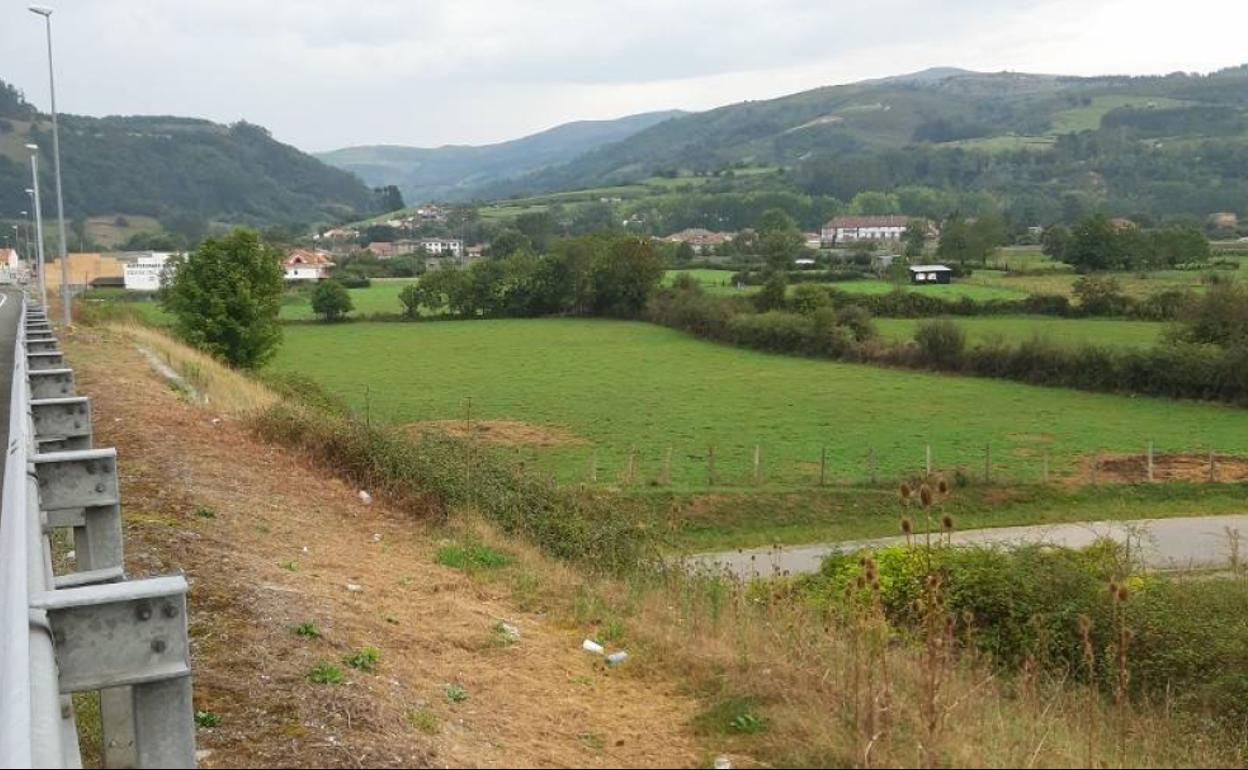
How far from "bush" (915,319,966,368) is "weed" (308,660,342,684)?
53.6 meters

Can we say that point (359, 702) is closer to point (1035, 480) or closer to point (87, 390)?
point (87, 390)

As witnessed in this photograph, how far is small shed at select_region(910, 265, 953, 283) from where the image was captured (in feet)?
317

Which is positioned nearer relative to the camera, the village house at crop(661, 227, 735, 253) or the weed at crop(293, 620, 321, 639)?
the weed at crop(293, 620, 321, 639)

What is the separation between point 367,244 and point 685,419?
15602 centimetres

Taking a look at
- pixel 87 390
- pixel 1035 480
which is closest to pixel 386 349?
pixel 1035 480

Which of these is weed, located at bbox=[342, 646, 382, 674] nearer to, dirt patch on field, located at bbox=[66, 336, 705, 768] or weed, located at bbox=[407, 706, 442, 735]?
dirt patch on field, located at bbox=[66, 336, 705, 768]

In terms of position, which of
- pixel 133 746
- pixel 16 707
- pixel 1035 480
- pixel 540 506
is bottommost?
pixel 1035 480

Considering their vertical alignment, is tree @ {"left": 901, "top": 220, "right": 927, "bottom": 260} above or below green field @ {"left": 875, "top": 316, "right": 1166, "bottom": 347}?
above

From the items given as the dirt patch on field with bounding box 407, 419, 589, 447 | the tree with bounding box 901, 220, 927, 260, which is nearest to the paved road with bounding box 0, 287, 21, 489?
the dirt patch on field with bounding box 407, 419, 589, 447

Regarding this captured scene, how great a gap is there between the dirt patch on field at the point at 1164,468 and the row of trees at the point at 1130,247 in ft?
198

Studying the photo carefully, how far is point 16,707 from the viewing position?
9.30 feet

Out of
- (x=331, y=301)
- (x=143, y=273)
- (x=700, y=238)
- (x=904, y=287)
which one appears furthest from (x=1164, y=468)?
(x=700, y=238)

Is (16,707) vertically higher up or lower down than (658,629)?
higher up

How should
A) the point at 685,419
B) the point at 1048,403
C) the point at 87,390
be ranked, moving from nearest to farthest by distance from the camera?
1. the point at 87,390
2. the point at 685,419
3. the point at 1048,403
